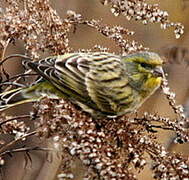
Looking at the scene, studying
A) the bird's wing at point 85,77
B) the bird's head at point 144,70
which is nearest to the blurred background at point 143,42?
the bird's head at point 144,70

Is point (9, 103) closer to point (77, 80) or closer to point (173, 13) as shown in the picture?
point (77, 80)

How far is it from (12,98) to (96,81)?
370 mm

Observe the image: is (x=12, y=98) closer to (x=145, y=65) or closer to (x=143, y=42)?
(x=145, y=65)

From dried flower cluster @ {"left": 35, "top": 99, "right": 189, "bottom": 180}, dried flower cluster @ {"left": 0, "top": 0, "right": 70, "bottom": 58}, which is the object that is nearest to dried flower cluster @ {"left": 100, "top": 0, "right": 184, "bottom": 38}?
dried flower cluster @ {"left": 0, "top": 0, "right": 70, "bottom": 58}

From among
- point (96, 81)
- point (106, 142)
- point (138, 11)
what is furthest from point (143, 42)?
point (106, 142)

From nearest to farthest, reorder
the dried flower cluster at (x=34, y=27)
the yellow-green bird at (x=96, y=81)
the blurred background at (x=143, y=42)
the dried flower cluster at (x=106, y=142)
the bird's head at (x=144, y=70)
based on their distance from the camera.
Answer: the dried flower cluster at (x=106, y=142) → the dried flower cluster at (x=34, y=27) → the yellow-green bird at (x=96, y=81) → the bird's head at (x=144, y=70) → the blurred background at (x=143, y=42)

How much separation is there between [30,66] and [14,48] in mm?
2227

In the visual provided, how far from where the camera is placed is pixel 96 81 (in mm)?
2609

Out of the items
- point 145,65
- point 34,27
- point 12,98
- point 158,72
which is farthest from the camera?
point 145,65

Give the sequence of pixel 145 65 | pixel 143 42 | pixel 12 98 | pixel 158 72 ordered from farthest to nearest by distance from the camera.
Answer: pixel 143 42 < pixel 145 65 < pixel 158 72 < pixel 12 98

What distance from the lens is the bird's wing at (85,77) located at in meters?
2.50

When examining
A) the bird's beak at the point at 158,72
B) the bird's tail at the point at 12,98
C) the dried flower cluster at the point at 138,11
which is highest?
the dried flower cluster at the point at 138,11

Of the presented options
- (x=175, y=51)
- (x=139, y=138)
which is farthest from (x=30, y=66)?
(x=175, y=51)

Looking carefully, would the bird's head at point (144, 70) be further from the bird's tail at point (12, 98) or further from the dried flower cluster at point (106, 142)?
the bird's tail at point (12, 98)
